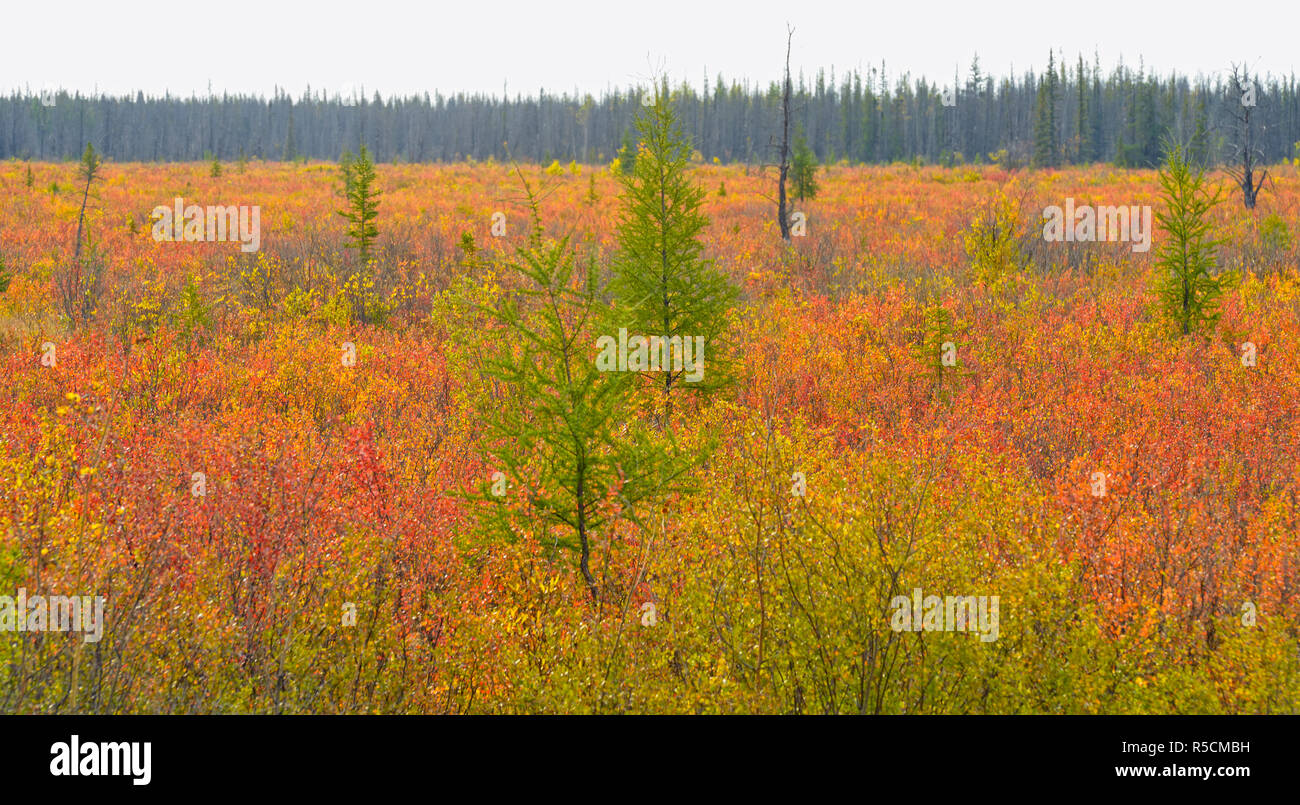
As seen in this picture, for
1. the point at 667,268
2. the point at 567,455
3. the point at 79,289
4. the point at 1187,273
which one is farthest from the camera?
the point at 79,289

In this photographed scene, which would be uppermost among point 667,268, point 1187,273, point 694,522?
point 1187,273

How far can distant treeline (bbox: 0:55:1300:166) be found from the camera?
→ 68.8 metres

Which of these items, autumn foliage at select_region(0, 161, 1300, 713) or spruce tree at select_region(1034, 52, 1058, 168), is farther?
spruce tree at select_region(1034, 52, 1058, 168)

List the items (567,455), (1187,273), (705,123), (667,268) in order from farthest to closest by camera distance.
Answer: (705,123), (1187,273), (667,268), (567,455)

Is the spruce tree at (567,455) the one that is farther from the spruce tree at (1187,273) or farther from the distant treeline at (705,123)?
the distant treeline at (705,123)

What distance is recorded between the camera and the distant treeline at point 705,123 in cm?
6881

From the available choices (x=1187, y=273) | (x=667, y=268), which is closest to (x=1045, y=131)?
(x=1187, y=273)

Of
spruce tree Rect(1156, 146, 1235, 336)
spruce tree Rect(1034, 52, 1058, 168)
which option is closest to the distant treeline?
spruce tree Rect(1034, 52, 1058, 168)

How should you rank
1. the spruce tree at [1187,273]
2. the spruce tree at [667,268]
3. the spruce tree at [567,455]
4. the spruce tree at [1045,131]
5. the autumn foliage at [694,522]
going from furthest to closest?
the spruce tree at [1045,131] < the spruce tree at [1187,273] < the spruce tree at [667,268] < the spruce tree at [567,455] < the autumn foliage at [694,522]

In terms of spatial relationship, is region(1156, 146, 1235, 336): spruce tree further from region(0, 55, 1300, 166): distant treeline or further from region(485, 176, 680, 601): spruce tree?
region(0, 55, 1300, 166): distant treeline

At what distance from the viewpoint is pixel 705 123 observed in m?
84.8

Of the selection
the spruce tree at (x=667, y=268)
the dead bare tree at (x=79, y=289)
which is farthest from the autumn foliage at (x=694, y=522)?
the spruce tree at (x=667, y=268)

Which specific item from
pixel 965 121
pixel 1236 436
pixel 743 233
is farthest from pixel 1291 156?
pixel 1236 436

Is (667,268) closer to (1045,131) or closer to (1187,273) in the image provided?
(1187,273)
